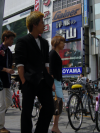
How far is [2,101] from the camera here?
3.13m

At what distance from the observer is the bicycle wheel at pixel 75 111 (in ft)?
11.8

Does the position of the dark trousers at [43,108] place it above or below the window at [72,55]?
Answer: below

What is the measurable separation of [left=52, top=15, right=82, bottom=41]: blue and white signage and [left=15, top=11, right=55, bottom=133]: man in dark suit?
31.2 meters

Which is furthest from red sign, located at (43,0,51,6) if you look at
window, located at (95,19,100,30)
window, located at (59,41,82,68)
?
window, located at (95,19,100,30)

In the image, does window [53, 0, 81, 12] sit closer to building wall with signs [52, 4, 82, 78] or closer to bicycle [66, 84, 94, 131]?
building wall with signs [52, 4, 82, 78]

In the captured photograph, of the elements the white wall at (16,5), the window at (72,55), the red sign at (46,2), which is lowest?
the window at (72,55)

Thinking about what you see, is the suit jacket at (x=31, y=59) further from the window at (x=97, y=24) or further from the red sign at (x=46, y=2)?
the red sign at (x=46, y=2)

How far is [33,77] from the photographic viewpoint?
2047mm

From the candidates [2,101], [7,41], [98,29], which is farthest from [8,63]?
[98,29]

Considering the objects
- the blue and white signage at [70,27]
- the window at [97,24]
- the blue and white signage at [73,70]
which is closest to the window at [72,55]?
the blue and white signage at [73,70]

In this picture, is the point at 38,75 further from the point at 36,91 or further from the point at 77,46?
the point at 77,46

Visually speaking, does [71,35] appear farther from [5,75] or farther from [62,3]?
[5,75]

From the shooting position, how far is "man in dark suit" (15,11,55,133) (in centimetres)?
208

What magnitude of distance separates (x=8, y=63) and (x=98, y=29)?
94.1ft
